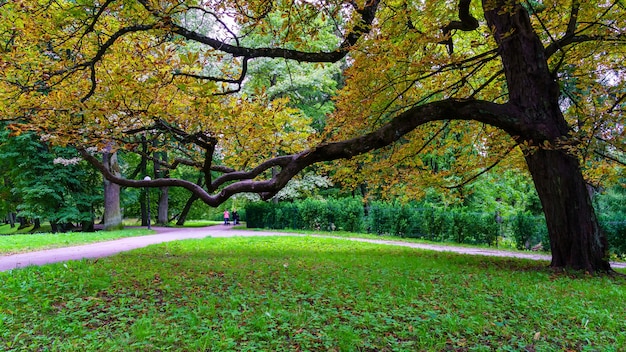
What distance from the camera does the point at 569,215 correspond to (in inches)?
250

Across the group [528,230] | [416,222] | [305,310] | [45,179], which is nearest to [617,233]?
[528,230]

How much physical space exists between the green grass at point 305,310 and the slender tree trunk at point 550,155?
0.62 m

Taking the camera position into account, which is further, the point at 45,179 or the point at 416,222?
the point at 45,179

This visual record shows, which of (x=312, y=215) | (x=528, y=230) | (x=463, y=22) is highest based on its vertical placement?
(x=463, y=22)

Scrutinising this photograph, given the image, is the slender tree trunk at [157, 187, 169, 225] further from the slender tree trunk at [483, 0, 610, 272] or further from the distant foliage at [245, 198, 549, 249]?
the slender tree trunk at [483, 0, 610, 272]

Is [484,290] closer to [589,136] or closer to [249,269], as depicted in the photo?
[589,136]

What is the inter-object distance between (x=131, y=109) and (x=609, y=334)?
7175 millimetres

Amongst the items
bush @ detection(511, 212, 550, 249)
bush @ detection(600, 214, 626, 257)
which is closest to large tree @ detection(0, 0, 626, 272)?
bush @ detection(600, 214, 626, 257)

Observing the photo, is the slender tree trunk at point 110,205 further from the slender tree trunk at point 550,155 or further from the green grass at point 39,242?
the slender tree trunk at point 550,155

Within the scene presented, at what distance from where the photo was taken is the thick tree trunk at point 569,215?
6.33m

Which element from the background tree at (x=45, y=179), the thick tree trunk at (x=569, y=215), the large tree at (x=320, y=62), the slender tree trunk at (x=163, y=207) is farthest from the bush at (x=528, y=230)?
the slender tree trunk at (x=163, y=207)

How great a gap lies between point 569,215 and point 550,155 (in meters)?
1.08

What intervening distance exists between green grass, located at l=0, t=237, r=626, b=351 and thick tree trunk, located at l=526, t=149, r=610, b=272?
497mm

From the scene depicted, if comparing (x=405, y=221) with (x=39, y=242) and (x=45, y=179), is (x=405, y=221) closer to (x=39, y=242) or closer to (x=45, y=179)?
(x=39, y=242)
